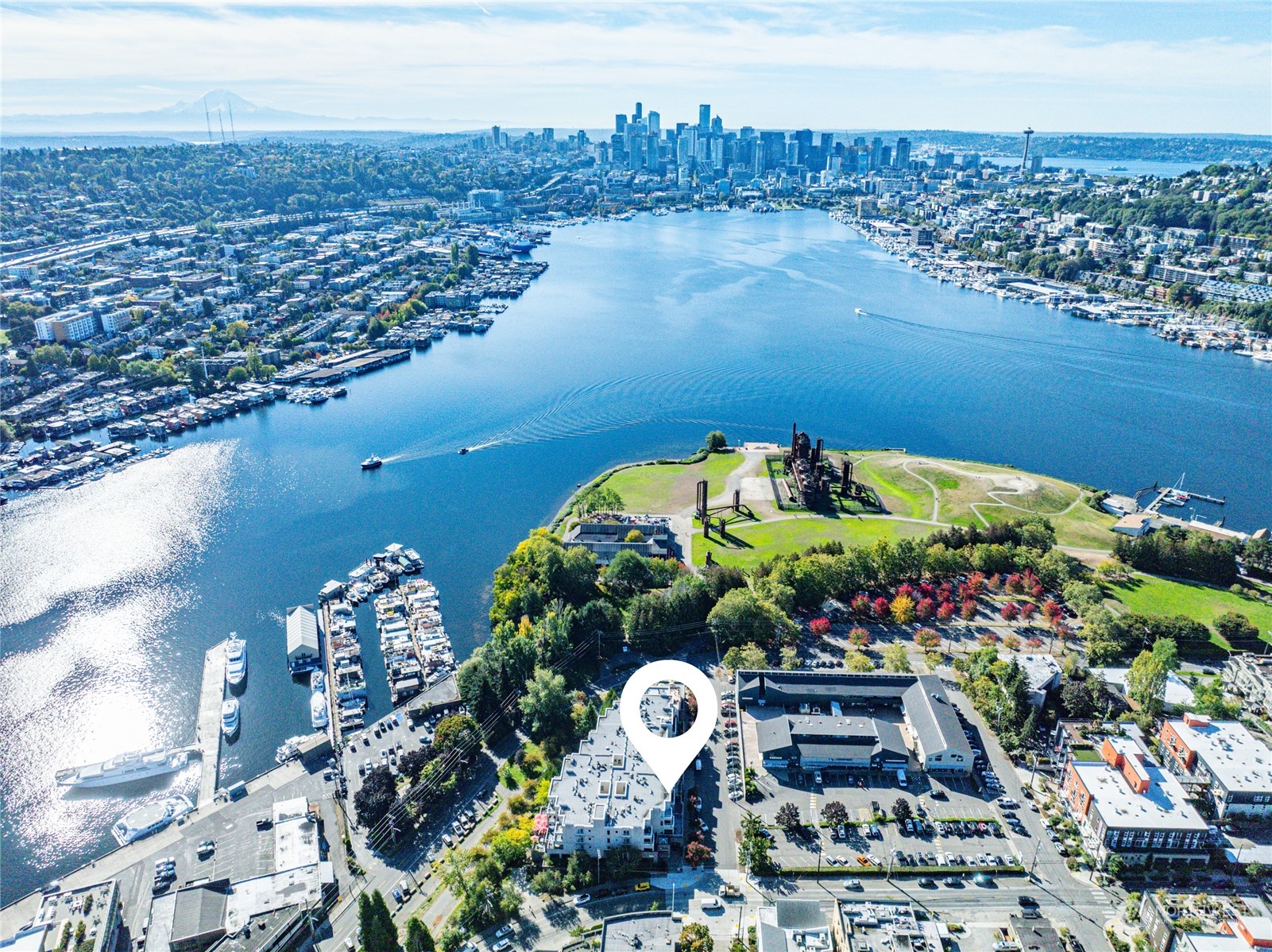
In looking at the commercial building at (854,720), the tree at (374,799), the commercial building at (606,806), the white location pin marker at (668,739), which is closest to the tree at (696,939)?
the commercial building at (606,806)

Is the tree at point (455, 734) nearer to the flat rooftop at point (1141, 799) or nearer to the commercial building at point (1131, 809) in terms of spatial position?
the commercial building at point (1131, 809)

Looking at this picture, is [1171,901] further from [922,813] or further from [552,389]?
[552,389]

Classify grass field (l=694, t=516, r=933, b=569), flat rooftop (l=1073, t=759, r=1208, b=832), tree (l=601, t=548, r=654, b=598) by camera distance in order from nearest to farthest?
1. flat rooftop (l=1073, t=759, r=1208, b=832)
2. tree (l=601, t=548, r=654, b=598)
3. grass field (l=694, t=516, r=933, b=569)

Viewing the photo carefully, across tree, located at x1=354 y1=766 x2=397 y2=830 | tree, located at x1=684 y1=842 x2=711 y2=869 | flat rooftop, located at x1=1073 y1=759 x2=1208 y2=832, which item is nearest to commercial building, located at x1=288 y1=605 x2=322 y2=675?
tree, located at x1=354 y1=766 x2=397 y2=830

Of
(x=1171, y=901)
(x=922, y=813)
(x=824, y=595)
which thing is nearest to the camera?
(x=1171, y=901)

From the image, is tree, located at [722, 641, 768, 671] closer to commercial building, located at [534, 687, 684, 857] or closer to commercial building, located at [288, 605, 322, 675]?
commercial building, located at [534, 687, 684, 857]

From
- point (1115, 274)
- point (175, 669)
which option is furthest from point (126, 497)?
point (1115, 274)

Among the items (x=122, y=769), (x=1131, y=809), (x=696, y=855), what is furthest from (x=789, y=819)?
(x=122, y=769)

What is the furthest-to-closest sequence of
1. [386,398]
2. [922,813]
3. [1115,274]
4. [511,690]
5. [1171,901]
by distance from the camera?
1. [1115,274]
2. [386,398]
3. [511,690]
4. [922,813]
5. [1171,901]
